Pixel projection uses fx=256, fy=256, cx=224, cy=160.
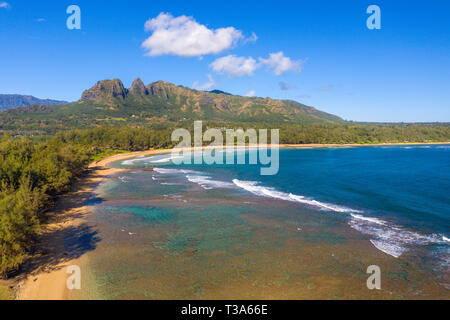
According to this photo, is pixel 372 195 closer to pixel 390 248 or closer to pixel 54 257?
pixel 390 248

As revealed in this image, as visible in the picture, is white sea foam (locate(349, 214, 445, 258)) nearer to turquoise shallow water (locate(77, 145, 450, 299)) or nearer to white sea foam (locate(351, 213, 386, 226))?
white sea foam (locate(351, 213, 386, 226))

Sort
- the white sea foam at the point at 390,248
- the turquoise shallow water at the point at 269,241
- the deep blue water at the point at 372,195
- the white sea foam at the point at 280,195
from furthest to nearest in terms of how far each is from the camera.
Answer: the white sea foam at the point at 280,195 < the deep blue water at the point at 372,195 < the white sea foam at the point at 390,248 < the turquoise shallow water at the point at 269,241

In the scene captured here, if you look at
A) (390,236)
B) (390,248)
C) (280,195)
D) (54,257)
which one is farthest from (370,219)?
(54,257)

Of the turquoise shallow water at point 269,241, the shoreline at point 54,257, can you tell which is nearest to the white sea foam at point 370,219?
the turquoise shallow water at point 269,241

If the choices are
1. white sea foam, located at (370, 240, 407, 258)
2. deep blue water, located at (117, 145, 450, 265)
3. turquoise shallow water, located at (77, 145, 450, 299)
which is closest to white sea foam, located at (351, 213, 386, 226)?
deep blue water, located at (117, 145, 450, 265)

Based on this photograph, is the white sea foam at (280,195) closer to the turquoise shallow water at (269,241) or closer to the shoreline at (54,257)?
the turquoise shallow water at (269,241)
